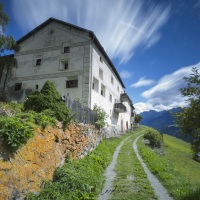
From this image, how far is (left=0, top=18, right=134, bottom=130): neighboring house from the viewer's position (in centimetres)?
2355

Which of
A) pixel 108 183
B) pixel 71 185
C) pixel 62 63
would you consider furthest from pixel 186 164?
pixel 62 63

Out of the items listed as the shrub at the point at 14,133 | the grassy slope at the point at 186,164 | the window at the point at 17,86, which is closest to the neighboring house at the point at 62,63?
the window at the point at 17,86

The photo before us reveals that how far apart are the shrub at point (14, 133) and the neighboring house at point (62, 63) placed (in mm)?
15781

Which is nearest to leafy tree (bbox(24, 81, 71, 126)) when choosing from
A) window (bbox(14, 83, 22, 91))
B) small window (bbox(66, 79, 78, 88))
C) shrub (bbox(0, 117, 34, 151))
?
shrub (bbox(0, 117, 34, 151))

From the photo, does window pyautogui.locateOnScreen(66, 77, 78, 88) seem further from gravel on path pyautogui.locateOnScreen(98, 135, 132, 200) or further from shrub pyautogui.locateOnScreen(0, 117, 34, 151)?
shrub pyautogui.locateOnScreen(0, 117, 34, 151)

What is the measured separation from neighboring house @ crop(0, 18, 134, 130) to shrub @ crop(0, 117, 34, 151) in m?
15.8

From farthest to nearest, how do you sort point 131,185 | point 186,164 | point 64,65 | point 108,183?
1. point 64,65
2. point 186,164
3. point 108,183
4. point 131,185

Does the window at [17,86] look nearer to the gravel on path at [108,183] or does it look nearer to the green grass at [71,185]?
the gravel on path at [108,183]

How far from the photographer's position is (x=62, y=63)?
25.5 metres

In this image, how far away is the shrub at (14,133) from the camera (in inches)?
233

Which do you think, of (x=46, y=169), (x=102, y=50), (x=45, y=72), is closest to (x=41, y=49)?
(x=45, y=72)

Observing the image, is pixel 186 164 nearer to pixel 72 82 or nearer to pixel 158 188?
pixel 158 188

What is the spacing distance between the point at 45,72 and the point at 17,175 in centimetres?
2120

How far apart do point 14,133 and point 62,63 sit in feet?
67.7
